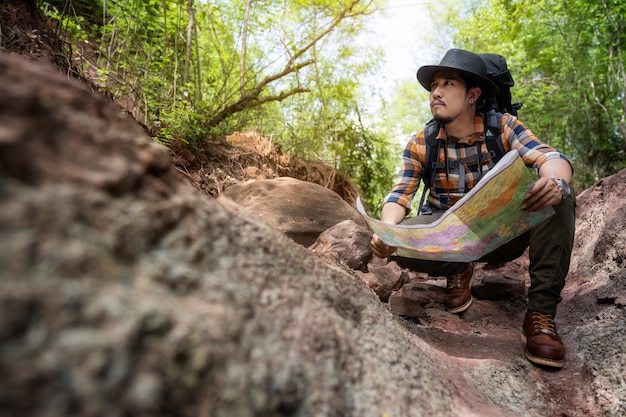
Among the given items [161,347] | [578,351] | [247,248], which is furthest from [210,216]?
[578,351]

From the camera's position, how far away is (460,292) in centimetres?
251

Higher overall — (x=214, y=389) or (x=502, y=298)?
(x=214, y=389)

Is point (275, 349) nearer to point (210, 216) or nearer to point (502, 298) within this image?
point (210, 216)

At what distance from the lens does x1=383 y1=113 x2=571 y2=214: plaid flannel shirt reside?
7.36 feet

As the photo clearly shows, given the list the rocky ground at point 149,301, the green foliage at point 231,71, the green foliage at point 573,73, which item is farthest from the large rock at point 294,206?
the green foliage at point 573,73

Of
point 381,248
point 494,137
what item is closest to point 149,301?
point 381,248

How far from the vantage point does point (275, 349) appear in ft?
2.00

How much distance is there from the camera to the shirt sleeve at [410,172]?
2.48 metres

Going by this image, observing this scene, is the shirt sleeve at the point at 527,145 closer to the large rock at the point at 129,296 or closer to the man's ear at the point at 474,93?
the man's ear at the point at 474,93

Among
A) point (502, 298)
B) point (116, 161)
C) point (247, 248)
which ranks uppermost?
point (116, 161)

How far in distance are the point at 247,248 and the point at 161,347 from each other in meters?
0.33

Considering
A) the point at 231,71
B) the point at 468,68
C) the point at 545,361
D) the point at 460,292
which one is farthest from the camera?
the point at 231,71

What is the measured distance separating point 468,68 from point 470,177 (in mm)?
709

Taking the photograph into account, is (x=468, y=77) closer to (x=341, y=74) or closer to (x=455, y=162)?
(x=455, y=162)
